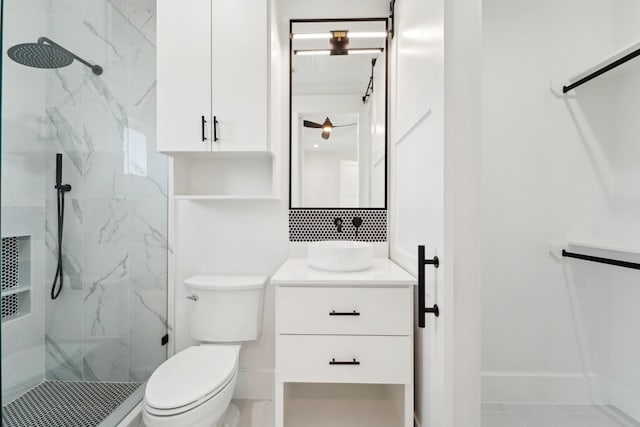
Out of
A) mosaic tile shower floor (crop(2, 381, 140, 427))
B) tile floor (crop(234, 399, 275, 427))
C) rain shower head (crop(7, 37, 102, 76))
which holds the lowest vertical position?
tile floor (crop(234, 399, 275, 427))

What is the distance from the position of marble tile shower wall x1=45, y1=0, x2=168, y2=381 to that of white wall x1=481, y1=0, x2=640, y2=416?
1971mm

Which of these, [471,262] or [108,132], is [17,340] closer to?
[108,132]

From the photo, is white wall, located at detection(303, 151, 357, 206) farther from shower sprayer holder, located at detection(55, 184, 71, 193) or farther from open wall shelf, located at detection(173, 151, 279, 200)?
shower sprayer holder, located at detection(55, 184, 71, 193)

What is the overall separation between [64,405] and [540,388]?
245 cm

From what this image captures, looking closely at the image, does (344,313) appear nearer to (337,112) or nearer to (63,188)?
(337,112)

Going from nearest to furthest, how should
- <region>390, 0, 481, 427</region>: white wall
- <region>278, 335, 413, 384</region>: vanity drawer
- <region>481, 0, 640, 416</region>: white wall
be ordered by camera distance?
1. <region>390, 0, 481, 427</region>: white wall
2. <region>278, 335, 413, 384</region>: vanity drawer
3. <region>481, 0, 640, 416</region>: white wall

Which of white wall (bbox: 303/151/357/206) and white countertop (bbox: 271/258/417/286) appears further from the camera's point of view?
white wall (bbox: 303/151/357/206)

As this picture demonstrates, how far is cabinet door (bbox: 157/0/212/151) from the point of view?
1602mm

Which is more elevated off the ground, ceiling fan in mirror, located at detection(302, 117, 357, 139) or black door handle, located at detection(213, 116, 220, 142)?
ceiling fan in mirror, located at detection(302, 117, 357, 139)

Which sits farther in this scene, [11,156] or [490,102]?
[490,102]

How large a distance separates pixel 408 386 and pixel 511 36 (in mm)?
1997

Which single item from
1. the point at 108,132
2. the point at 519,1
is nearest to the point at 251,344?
the point at 108,132

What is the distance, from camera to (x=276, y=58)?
1767mm

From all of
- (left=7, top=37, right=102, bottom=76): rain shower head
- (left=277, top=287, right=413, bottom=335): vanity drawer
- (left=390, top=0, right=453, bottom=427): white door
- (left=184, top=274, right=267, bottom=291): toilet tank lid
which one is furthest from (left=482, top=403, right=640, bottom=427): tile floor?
(left=7, top=37, right=102, bottom=76): rain shower head
